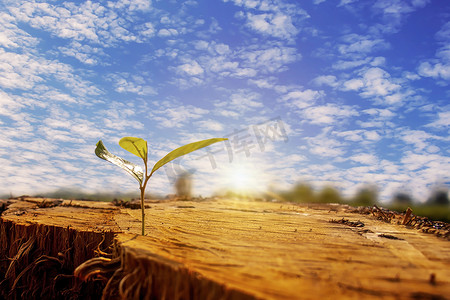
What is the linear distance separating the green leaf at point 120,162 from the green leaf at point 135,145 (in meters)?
0.11

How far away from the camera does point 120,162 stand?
1916 millimetres

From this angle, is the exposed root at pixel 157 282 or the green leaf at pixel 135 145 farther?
the green leaf at pixel 135 145

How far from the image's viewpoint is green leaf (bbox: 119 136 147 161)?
1721 mm

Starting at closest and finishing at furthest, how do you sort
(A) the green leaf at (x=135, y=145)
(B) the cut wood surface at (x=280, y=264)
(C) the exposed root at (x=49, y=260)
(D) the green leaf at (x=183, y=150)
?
(B) the cut wood surface at (x=280, y=264)
(D) the green leaf at (x=183, y=150)
(A) the green leaf at (x=135, y=145)
(C) the exposed root at (x=49, y=260)

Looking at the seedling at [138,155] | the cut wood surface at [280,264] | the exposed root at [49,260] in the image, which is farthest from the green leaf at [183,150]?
the exposed root at [49,260]

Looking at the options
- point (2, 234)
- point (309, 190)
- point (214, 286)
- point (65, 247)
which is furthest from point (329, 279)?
point (309, 190)

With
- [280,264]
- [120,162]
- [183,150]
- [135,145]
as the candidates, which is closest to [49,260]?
[120,162]

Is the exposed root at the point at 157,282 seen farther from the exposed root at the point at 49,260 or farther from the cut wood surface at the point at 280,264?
the exposed root at the point at 49,260

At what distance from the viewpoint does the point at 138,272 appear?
1.20 metres

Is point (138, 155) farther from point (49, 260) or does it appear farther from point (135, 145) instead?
point (49, 260)

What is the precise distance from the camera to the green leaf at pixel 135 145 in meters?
1.72

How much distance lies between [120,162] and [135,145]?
21cm

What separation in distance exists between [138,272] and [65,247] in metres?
1.08

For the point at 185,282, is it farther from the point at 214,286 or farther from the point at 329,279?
the point at 329,279
